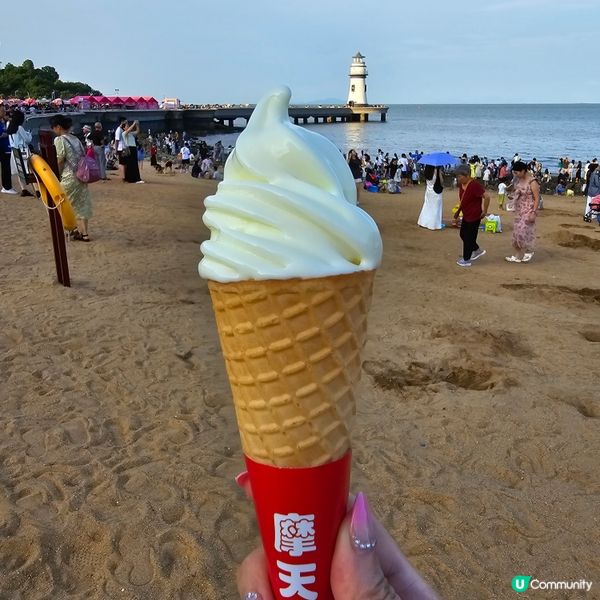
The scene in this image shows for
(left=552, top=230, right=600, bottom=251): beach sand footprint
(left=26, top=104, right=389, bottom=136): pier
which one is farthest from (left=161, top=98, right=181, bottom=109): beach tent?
(left=552, top=230, right=600, bottom=251): beach sand footprint

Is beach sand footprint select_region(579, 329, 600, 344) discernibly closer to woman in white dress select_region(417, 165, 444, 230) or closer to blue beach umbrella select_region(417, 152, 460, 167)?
woman in white dress select_region(417, 165, 444, 230)

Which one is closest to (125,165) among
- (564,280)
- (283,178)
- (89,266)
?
(89,266)

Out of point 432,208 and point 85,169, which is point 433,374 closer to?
point 85,169

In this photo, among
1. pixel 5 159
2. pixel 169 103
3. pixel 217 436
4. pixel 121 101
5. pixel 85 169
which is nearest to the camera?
pixel 217 436

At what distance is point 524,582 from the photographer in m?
3.06

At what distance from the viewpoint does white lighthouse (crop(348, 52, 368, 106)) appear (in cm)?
8975

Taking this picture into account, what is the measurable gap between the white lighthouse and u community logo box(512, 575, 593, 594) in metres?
95.3

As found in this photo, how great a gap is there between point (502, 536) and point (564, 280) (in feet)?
21.9

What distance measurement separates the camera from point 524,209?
935cm

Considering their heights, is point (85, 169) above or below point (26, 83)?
below

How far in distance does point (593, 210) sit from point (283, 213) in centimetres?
1480

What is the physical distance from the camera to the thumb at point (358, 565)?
4.79 ft

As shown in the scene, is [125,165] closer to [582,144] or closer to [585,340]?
[585,340]

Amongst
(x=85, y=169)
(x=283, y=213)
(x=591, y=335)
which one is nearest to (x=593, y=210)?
(x=591, y=335)
